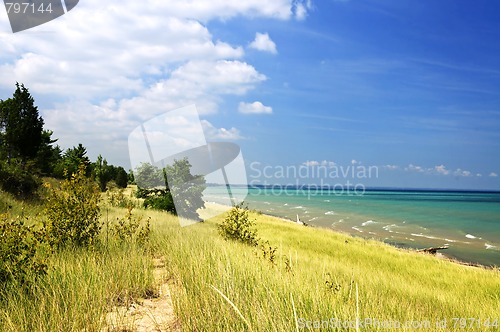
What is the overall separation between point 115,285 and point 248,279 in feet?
6.23

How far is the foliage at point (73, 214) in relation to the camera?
278 inches

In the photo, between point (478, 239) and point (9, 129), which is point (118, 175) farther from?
point (478, 239)

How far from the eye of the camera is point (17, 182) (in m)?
18.2

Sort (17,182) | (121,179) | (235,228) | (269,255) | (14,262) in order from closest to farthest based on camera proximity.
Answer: (14,262)
(269,255)
(235,228)
(17,182)
(121,179)

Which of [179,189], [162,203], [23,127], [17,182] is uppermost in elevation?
[23,127]

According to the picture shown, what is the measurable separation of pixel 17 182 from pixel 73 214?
14065 mm

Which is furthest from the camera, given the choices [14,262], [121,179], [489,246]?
[121,179]

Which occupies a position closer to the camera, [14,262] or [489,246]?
[14,262]

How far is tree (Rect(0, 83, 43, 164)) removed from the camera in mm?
32406

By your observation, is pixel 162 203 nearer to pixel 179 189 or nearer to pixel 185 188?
pixel 179 189

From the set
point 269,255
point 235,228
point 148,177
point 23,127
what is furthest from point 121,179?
point 269,255

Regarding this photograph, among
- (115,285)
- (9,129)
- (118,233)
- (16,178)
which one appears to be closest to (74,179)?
(118,233)

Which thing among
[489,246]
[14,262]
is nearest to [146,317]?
[14,262]

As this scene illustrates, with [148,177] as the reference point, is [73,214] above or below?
below
